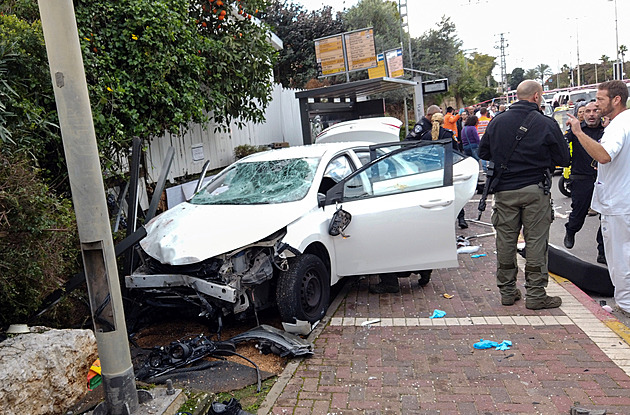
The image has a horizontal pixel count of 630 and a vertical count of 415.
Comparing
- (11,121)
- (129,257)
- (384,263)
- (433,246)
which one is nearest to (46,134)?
(11,121)

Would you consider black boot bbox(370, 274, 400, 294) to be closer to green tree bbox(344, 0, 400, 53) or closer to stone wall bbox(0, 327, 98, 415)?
stone wall bbox(0, 327, 98, 415)

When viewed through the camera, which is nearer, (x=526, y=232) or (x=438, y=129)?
(x=526, y=232)

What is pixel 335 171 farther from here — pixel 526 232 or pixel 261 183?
pixel 526 232

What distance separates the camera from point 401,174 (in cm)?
575

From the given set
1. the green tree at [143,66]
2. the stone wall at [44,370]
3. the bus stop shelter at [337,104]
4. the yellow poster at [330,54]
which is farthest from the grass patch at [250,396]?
the yellow poster at [330,54]

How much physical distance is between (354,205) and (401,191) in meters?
0.57

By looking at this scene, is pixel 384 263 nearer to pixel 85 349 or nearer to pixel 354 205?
pixel 354 205

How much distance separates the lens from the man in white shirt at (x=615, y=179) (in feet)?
15.0

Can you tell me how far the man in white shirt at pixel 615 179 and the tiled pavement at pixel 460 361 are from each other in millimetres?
482

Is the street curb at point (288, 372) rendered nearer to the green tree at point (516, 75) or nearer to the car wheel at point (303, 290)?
the car wheel at point (303, 290)

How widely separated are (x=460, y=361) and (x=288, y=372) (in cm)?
141

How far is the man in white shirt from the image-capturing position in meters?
4.59

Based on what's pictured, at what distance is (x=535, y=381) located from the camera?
3.66 metres

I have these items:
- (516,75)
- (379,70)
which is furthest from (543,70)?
(379,70)
